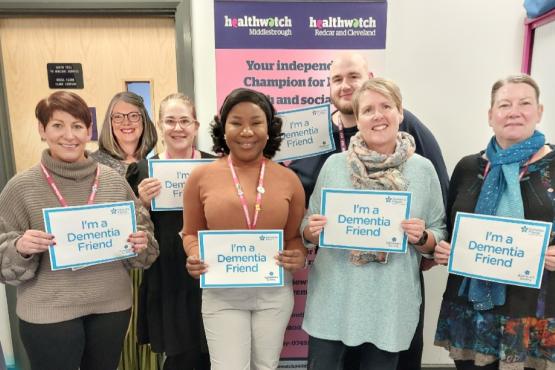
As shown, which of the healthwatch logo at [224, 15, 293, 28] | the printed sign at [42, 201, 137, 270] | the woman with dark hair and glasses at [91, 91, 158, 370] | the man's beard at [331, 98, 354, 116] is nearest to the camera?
the printed sign at [42, 201, 137, 270]

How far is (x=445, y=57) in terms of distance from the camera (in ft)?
9.48

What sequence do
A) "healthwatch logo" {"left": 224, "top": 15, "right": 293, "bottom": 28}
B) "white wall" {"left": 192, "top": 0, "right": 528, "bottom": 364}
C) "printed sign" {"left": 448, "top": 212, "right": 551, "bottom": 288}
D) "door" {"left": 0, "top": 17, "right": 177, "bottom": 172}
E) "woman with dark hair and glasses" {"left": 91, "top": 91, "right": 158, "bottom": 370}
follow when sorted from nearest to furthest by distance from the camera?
"printed sign" {"left": 448, "top": 212, "right": 551, "bottom": 288} < "woman with dark hair and glasses" {"left": 91, "top": 91, "right": 158, "bottom": 370} < "healthwatch logo" {"left": 224, "top": 15, "right": 293, "bottom": 28} < "white wall" {"left": 192, "top": 0, "right": 528, "bottom": 364} < "door" {"left": 0, "top": 17, "right": 177, "bottom": 172}

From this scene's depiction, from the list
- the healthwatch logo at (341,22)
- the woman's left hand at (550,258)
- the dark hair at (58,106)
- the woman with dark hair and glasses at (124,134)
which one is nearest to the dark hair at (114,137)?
the woman with dark hair and glasses at (124,134)

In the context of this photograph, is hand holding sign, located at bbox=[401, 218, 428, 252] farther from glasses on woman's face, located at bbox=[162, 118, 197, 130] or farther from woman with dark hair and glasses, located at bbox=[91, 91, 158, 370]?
woman with dark hair and glasses, located at bbox=[91, 91, 158, 370]

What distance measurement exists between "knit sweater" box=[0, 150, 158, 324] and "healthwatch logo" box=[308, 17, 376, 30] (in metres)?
1.71

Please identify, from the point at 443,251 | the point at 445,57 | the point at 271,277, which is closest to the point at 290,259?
the point at 271,277

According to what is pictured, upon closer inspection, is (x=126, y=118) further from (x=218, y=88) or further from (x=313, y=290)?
(x=313, y=290)

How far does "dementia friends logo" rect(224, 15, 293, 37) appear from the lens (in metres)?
2.70

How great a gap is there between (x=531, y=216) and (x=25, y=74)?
10.9ft

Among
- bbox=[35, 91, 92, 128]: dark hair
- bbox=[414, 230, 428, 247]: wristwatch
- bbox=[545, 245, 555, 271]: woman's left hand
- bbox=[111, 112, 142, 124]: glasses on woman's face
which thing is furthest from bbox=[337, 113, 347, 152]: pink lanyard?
bbox=[35, 91, 92, 128]: dark hair

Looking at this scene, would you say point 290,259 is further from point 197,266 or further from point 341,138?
point 341,138

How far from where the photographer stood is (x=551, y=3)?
2488 mm

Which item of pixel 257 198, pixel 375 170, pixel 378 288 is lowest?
pixel 378 288

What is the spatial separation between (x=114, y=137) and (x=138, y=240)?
2.78ft
